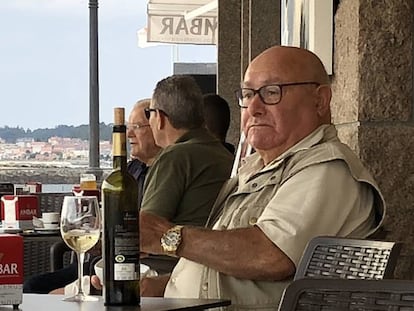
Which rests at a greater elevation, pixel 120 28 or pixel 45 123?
pixel 120 28

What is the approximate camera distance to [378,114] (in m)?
3.38

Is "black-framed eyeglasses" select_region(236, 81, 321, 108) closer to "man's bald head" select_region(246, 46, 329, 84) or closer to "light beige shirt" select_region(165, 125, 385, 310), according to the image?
"man's bald head" select_region(246, 46, 329, 84)

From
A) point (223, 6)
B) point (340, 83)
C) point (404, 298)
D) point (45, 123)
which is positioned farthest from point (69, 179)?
point (404, 298)

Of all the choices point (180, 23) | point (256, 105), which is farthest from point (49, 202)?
point (180, 23)

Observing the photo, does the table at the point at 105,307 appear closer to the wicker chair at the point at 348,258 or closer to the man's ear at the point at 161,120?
the wicker chair at the point at 348,258

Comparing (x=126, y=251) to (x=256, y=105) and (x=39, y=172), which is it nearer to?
(x=256, y=105)

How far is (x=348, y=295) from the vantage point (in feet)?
5.58

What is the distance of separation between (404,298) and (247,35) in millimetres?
6244

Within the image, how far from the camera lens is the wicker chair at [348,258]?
92.1 inches

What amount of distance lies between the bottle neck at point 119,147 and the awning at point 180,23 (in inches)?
323

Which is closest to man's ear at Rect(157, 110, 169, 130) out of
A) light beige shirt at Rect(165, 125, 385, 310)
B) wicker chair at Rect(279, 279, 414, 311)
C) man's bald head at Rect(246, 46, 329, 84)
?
man's bald head at Rect(246, 46, 329, 84)

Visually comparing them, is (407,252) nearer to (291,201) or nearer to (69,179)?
(291,201)

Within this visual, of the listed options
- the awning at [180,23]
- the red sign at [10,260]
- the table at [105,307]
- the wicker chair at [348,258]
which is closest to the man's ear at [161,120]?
the wicker chair at [348,258]

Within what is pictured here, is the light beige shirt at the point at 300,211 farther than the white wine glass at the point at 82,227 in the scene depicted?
Yes
